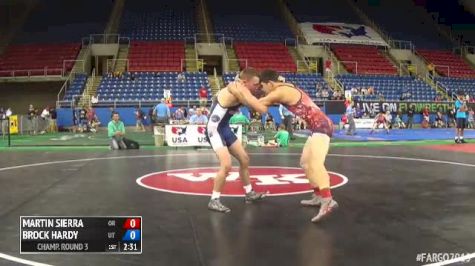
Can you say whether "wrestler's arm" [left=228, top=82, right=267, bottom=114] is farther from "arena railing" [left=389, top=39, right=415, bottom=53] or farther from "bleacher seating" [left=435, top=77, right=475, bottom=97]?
"arena railing" [left=389, top=39, right=415, bottom=53]

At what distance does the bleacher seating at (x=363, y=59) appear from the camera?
34.0m

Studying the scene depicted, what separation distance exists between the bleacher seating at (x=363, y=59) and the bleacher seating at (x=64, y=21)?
16.8 metres

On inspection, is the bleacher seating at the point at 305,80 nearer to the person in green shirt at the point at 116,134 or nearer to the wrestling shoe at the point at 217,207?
the person in green shirt at the point at 116,134

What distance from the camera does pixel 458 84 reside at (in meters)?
34.0

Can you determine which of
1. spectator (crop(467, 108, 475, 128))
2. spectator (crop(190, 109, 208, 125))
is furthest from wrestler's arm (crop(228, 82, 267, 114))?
spectator (crop(467, 108, 475, 128))

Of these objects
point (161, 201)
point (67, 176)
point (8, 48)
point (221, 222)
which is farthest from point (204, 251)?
point (8, 48)

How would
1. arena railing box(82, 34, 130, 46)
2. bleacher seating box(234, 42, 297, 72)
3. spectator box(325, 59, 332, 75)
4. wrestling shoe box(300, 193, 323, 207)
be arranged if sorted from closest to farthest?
1. wrestling shoe box(300, 193, 323, 207)
2. spectator box(325, 59, 332, 75)
3. bleacher seating box(234, 42, 297, 72)
4. arena railing box(82, 34, 130, 46)

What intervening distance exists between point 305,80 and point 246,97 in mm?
25269

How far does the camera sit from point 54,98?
1242 inches

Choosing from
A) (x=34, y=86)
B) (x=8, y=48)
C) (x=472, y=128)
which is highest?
(x=8, y=48)

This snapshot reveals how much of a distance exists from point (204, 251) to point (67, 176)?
17.7 ft

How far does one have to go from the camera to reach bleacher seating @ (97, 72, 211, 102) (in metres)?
27.6

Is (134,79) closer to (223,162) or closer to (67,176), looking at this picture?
(67,176)

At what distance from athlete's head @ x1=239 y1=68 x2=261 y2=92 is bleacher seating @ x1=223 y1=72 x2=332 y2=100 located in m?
Result: 23.2
